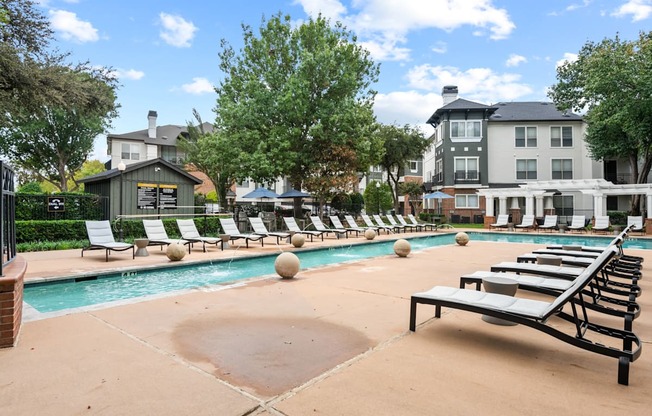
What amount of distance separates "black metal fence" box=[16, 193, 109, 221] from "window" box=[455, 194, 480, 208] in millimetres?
28353

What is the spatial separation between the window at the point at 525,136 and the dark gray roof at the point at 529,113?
90cm

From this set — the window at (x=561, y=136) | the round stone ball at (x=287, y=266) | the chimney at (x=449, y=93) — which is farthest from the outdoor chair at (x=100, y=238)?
the window at (x=561, y=136)

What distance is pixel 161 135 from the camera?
151 ft

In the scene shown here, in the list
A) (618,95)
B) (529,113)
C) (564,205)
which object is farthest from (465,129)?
(618,95)

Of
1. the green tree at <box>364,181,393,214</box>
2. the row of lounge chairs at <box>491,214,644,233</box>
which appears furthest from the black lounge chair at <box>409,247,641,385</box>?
the green tree at <box>364,181,393,214</box>

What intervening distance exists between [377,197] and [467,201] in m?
8.16

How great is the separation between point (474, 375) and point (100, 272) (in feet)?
26.7

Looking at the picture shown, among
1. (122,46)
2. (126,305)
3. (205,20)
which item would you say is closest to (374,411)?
(126,305)

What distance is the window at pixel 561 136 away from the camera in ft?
113

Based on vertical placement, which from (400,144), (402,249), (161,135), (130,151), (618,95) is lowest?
(402,249)

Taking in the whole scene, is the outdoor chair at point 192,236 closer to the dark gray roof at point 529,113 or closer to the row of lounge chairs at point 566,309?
the row of lounge chairs at point 566,309

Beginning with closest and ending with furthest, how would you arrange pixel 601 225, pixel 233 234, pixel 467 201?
1. pixel 233 234
2. pixel 601 225
3. pixel 467 201

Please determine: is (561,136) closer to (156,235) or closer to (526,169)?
(526,169)

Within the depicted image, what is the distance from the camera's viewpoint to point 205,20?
15008 mm
